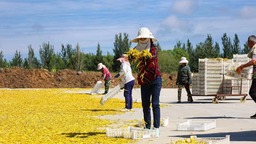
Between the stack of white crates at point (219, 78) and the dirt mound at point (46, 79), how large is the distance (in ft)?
109

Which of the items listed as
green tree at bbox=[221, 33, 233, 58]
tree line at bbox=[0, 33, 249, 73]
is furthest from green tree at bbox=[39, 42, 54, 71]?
green tree at bbox=[221, 33, 233, 58]

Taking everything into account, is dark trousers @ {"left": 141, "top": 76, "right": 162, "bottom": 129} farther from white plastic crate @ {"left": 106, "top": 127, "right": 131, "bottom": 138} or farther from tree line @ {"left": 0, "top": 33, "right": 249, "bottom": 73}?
tree line @ {"left": 0, "top": 33, "right": 249, "bottom": 73}

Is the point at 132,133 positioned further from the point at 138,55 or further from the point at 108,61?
the point at 108,61

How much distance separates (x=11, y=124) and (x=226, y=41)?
265 ft

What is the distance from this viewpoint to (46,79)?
2437 inches

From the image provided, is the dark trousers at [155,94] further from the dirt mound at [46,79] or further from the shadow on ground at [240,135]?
the dirt mound at [46,79]

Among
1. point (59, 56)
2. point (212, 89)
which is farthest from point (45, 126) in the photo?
point (59, 56)

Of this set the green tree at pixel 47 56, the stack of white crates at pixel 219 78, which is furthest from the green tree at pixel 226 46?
the stack of white crates at pixel 219 78

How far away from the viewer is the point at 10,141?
11.2 metres

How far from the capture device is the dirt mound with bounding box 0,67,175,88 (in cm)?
5962

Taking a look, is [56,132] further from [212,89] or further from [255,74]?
[212,89]

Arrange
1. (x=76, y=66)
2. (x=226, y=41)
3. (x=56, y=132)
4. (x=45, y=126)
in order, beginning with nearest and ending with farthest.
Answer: (x=56, y=132) < (x=45, y=126) < (x=76, y=66) < (x=226, y=41)

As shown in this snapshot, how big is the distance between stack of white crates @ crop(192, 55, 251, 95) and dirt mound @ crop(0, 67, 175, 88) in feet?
109

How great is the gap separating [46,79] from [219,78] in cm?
3942
